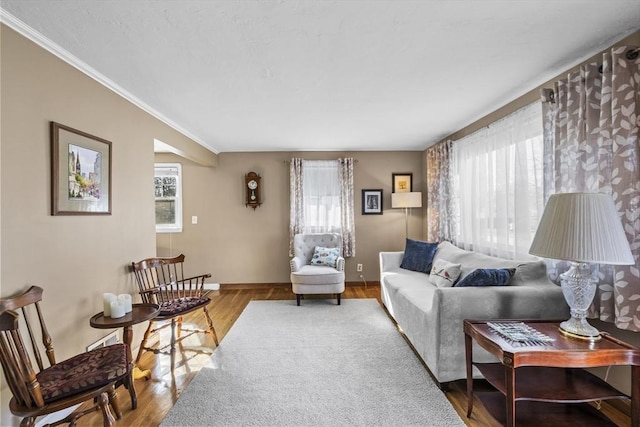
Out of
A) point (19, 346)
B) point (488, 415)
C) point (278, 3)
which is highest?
point (278, 3)

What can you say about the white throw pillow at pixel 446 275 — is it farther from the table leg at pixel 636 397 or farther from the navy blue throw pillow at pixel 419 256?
the table leg at pixel 636 397

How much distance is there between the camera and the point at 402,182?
17.1 feet

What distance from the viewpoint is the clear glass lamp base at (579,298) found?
1.67 meters

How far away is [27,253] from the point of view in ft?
5.60

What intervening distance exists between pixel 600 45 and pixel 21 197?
3835 millimetres

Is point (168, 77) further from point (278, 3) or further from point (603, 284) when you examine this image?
point (603, 284)

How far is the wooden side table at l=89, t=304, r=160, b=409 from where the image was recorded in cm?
196

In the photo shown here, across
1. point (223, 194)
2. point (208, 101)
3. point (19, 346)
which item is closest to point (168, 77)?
point (208, 101)

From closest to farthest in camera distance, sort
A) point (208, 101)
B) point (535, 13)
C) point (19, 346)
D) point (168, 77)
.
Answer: point (19, 346) → point (535, 13) → point (168, 77) → point (208, 101)

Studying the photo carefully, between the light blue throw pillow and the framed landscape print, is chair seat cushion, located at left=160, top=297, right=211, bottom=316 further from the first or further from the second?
the light blue throw pillow

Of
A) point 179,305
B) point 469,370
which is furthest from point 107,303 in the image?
point 469,370

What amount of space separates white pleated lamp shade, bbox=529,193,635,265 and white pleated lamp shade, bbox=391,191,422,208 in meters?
3.11

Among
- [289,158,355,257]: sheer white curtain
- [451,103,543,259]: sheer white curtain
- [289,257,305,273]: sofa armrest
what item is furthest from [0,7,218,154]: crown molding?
[451,103,543,259]: sheer white curtain

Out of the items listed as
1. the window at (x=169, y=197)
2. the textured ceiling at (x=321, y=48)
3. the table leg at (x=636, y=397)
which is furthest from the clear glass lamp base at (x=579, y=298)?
the window at (x=169, y=197)
